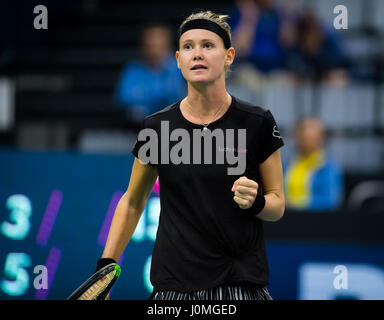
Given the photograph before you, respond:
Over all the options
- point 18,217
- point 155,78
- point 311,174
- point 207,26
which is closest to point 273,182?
point 207,26

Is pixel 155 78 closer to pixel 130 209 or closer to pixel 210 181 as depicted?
pixel 130 209

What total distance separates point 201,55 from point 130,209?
79cm

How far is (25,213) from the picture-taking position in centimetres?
612

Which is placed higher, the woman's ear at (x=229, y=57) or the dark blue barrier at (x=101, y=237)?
the woman's ear at (x=229, y=57)

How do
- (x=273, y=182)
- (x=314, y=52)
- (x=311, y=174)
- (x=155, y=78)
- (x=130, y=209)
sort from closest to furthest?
(x=273, y=182)
(x=130, y=209)
(x=311, y=174)
(x=155, y=78)
(x=314, y=52)

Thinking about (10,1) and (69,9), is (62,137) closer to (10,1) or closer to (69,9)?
(10,1)

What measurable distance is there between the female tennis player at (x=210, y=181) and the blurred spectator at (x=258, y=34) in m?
4.11

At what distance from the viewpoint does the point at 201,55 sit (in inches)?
130

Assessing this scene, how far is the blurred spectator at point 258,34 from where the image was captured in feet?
24.7

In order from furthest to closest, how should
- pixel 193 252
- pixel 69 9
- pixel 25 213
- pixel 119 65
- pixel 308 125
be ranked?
pixel 69 9 < pixel 119 65 < pixel 308 125 < pixel 25 213 < pixel 193 252

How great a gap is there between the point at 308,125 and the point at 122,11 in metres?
3.75

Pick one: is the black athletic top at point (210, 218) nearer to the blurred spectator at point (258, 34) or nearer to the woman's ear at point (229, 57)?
the woman's ear at point (229, 57)

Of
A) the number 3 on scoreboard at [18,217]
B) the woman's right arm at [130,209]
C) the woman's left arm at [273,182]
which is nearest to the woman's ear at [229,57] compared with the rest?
the woman's left arm at [273,182]

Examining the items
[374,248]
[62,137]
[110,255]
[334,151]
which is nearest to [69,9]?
[62,137]
